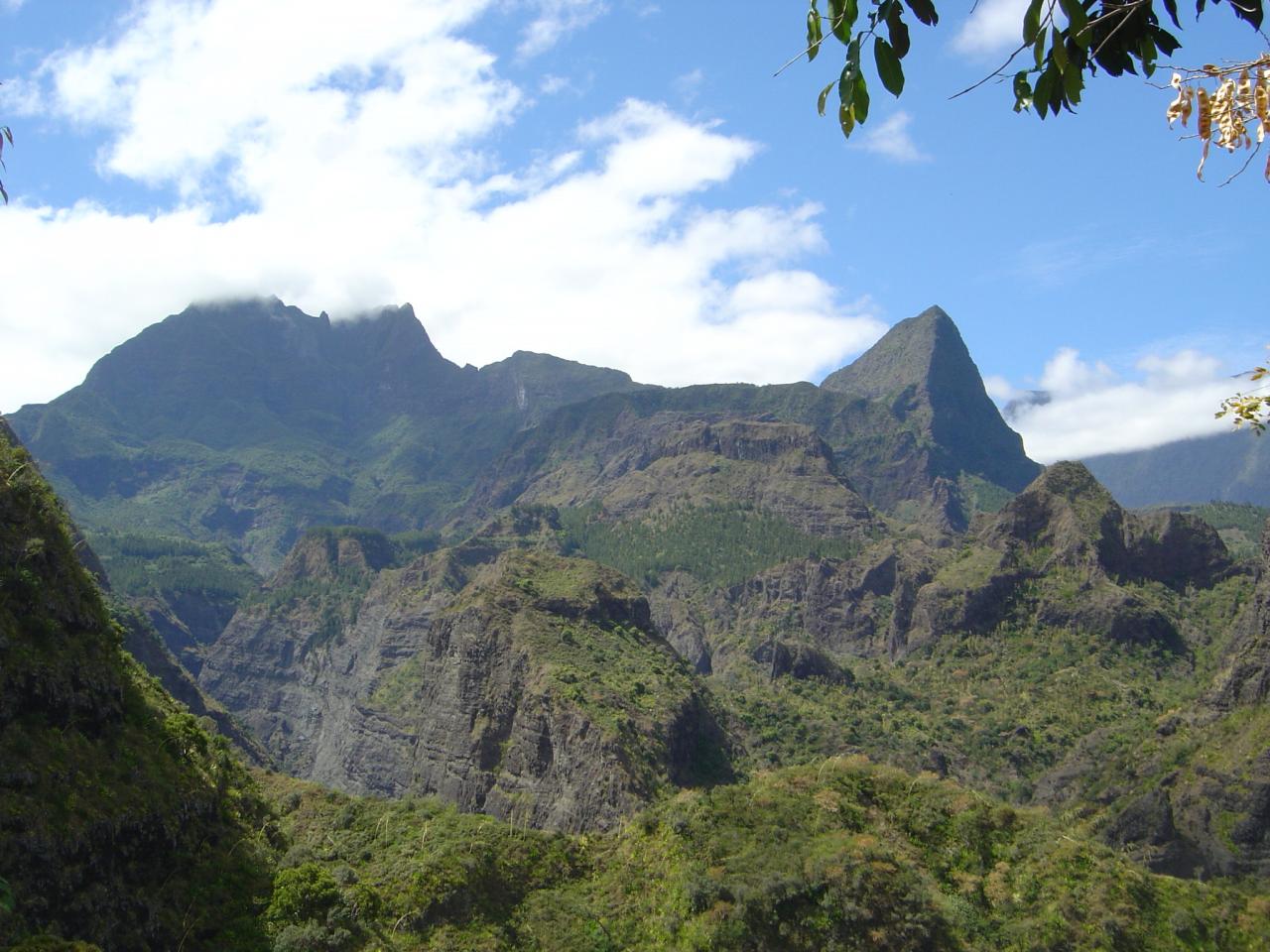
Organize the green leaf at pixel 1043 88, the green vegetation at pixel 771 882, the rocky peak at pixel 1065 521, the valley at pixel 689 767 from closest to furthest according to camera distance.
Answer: the green leaf at pixel 1043 88 → the valley at pixel 689 767 → the green vegetation at pixel 771 882 → the rocky peak at pixel 1065 521

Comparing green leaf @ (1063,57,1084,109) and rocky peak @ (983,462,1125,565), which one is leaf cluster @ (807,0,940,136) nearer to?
green leaf @ (1063,57,1084,109)

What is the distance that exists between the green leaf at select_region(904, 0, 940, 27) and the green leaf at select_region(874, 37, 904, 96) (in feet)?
1.09

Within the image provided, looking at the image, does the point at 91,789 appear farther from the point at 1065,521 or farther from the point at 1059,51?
the point at 1065,521

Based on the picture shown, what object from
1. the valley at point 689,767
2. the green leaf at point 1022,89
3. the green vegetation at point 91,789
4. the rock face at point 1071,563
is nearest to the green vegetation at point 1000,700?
the valley at point 689,767

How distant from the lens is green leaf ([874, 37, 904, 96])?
808 cm

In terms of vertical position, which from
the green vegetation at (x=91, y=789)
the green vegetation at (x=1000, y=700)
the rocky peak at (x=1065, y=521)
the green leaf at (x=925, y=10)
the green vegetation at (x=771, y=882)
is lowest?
the green vegetation at (x=1000, y=700)

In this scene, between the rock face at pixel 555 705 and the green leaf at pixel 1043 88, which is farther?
the rock face at pixel 555 705

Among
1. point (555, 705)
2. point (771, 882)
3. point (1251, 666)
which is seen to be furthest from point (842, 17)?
point (1251, 666)

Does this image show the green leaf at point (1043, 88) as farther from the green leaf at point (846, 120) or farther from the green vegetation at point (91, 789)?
the green vegetation at point (91, 789)

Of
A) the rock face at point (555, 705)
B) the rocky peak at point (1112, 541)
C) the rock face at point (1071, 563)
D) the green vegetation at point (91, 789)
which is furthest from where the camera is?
the rocky peak at point (1112, 541)

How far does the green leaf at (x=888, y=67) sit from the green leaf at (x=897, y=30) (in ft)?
0.37

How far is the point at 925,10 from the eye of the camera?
818 centimetres

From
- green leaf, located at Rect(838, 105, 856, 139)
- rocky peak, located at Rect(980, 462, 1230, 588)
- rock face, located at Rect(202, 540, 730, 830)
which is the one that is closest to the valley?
rock face, located at Rect(202, 540, 730, 830)

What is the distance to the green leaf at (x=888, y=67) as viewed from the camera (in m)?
8.08
